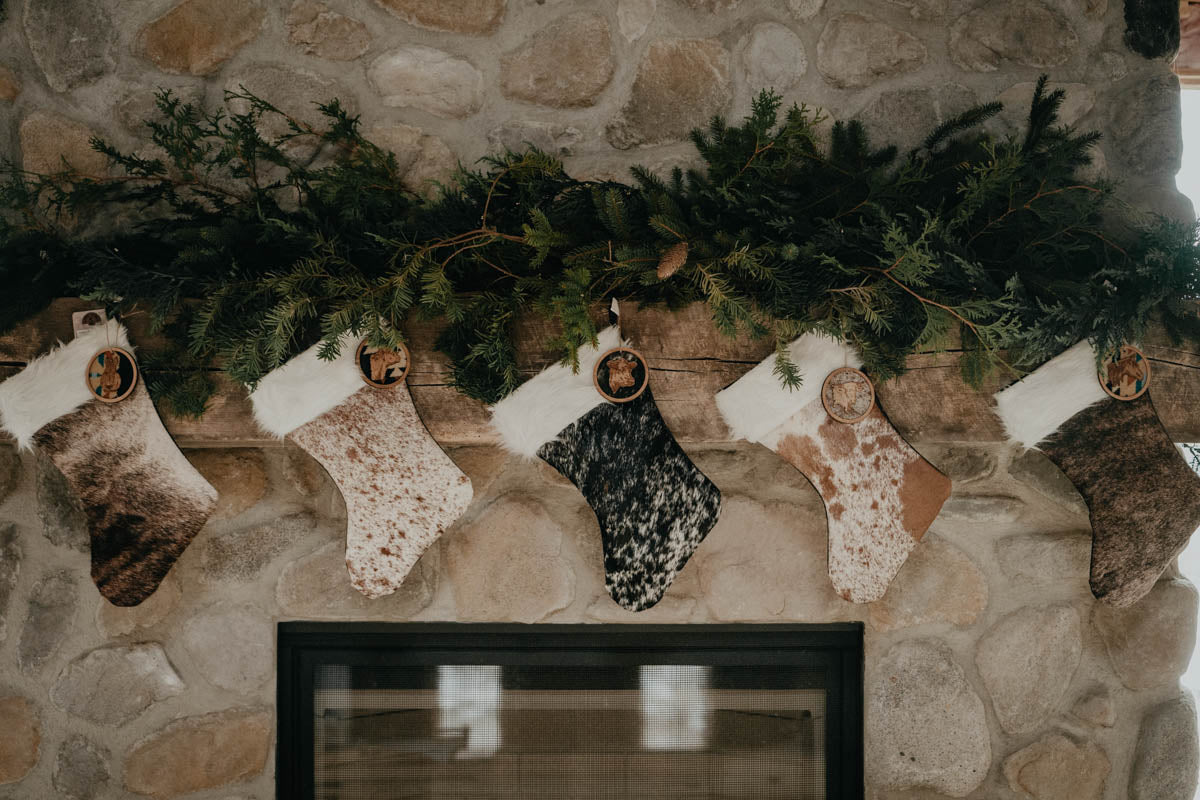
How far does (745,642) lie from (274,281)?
41.7 inches

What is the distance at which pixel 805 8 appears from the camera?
1427 millimetres

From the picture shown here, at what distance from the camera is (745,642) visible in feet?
4.95

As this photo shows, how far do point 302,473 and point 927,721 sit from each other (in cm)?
125

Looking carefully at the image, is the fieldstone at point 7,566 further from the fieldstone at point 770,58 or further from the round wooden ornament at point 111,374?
the fieldstone at point 770,58

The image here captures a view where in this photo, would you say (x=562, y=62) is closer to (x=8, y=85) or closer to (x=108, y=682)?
(x=8, y=85)

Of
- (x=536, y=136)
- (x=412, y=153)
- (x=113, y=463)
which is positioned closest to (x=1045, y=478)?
(x=536, y=136)

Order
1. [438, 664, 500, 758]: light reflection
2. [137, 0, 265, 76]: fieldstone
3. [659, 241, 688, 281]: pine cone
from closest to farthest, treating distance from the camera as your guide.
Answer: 1. [659, 241, 688, 281]: pine cone
2. [137, 0, 265, 76]: fieldstone
3. [438, 664, 500, 758]: light reflection

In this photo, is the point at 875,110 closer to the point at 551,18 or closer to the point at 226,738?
the point at 551,18

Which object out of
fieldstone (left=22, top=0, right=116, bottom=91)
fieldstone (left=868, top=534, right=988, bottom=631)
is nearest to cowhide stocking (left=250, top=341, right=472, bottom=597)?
fieldstone (left=22, top=0, right=116, bottom=91)

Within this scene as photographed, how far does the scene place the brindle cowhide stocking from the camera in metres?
1.25

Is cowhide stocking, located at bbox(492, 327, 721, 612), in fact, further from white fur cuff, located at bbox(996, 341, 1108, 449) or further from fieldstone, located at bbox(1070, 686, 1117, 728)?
fieldstone, located at bbox(1070, 686, 1117, 728)

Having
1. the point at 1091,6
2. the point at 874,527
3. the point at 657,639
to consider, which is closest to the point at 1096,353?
the point at 874,527

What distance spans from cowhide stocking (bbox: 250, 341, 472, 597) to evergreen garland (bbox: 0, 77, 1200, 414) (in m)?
0.06

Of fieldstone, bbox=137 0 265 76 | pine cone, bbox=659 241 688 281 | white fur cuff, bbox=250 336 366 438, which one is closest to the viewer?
pine cone, bbox=659 241 688 281
